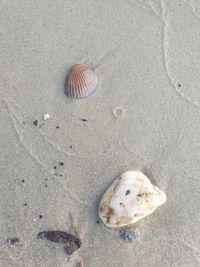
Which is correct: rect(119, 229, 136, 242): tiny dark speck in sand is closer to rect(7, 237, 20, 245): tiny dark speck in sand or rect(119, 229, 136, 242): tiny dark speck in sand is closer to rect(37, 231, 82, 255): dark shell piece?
rect(37, 231, 82, 255): dark shell piece

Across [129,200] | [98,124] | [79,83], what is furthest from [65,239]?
[79,83]

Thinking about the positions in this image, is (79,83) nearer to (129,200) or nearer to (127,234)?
(129,200)

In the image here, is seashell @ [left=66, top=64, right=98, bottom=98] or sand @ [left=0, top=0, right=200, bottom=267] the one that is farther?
seashell @ [left=66, top=64, right=98, bottom=98]

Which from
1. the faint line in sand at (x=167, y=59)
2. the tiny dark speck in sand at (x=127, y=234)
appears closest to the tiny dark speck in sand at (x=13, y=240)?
the tiny dark speck in sand at (x=127, y=234)

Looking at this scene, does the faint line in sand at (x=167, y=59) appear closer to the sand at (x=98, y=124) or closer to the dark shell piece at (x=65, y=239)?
the sand at (x=98, y=124)

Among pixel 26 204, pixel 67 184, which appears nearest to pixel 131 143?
pixel 67 184

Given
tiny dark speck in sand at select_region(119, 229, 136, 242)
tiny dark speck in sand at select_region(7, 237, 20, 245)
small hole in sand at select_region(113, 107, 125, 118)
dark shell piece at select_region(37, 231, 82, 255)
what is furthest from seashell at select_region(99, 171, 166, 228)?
tiny dark speck in sand at select_region(7, 237, 20, 245)

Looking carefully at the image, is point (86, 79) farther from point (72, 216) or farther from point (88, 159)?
point (72, 216)
